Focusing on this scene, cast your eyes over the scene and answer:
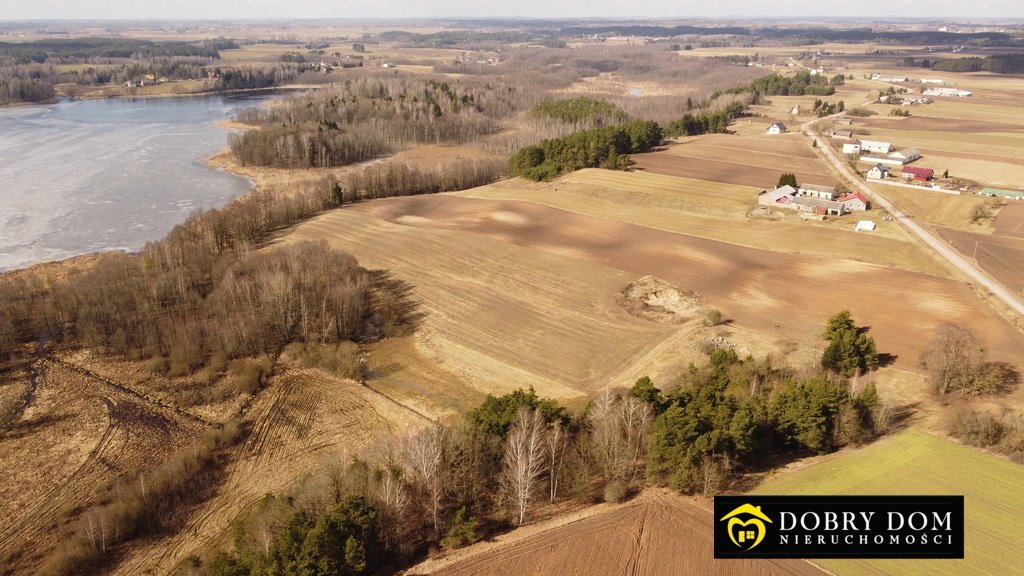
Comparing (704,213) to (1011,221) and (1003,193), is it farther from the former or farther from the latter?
(1003,193)

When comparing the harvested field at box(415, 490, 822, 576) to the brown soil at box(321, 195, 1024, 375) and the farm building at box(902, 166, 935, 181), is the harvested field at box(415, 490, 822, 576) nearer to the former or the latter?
the brown soil at box(321, 195, 1024, 375)

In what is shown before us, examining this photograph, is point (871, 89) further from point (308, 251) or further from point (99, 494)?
point (99, 494)

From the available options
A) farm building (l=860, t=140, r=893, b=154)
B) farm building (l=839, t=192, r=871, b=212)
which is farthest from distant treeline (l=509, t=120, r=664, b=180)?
farm building (l=860, t=140, r=893, b=154)

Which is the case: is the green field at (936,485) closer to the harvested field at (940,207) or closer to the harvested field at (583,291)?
the harvested field at (583,291)

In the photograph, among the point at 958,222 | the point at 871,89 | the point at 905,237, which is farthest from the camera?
the point at 871,89

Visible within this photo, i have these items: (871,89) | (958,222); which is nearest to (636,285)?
(958,222)
